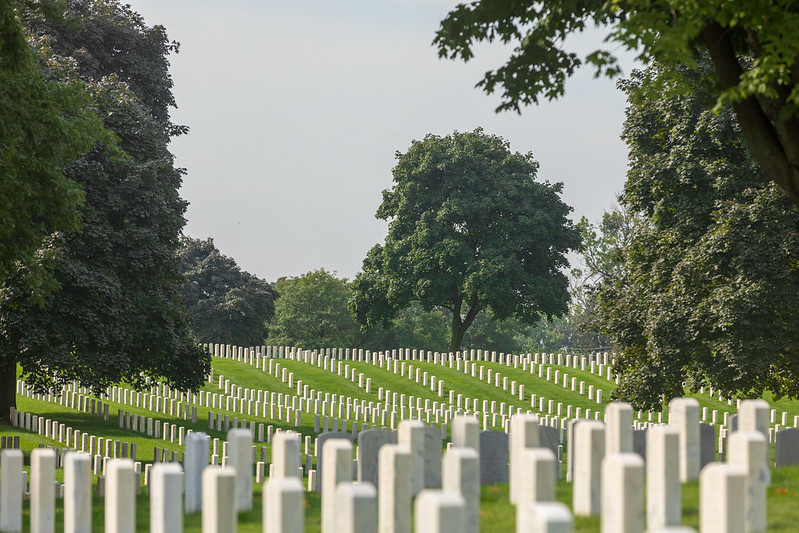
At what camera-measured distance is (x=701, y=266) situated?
981 inches

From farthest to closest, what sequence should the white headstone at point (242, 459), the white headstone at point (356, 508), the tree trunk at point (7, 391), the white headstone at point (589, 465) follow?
1. the tree trunk at point (7, 391)
2. the white headstone at point (242, 459)
3. the white headstone at point (589, 465)
4. the white headstone at point (356, 508)

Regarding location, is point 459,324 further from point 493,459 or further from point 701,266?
point 493,459

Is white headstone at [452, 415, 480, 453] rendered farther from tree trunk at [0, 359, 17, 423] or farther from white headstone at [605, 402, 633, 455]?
tree trunk at [0, 359, 17, 423]

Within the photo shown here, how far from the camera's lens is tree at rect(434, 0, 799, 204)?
37.1 ft

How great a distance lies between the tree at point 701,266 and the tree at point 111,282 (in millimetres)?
12037

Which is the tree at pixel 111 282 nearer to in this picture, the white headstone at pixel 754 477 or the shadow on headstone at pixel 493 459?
the shadow on headstone at pixel 493 459

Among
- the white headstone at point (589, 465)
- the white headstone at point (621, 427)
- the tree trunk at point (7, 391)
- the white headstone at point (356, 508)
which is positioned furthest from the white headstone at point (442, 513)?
the tree trunk at point (7, 391)

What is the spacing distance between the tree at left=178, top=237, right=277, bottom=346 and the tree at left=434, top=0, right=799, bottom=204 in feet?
156

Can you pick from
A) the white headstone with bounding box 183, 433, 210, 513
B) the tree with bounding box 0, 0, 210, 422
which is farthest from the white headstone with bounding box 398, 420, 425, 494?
the tree with bounding box 0, 0, 210, 422

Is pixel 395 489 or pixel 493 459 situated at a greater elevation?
pixel 395 489

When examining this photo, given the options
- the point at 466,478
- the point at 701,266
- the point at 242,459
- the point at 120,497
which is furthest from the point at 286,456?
the point at 701,266

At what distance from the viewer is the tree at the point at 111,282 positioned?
26.1 meters

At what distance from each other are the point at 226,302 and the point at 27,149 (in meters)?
44.9

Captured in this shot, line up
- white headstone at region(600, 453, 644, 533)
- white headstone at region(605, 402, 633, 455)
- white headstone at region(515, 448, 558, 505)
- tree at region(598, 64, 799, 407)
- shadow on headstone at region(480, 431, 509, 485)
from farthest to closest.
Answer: tree at region(598, 64, 799, 407) < shadow on headstone at region(480, 431, 509, 485) < white headstone at region(605, 402, 633, 455) < white headstone at region(515, 448, 558, 505) < white headstone at region(600, 453, 644, 533)
